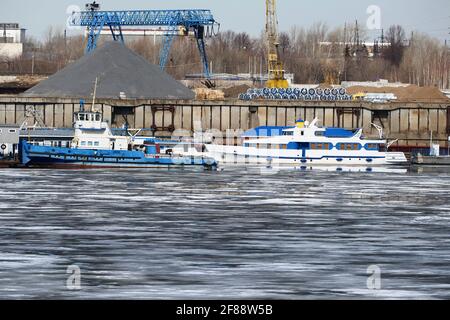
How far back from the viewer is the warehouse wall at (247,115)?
13812 centimetres

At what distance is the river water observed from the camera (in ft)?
127

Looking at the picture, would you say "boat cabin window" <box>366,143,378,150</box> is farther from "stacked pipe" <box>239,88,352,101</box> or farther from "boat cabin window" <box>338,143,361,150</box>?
"stacked pipe" <box>239,88,352,101</box>

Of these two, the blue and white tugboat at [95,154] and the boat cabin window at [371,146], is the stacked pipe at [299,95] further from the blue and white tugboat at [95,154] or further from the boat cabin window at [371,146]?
the blue and white tugboat at [95,154]

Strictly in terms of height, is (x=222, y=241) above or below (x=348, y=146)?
below

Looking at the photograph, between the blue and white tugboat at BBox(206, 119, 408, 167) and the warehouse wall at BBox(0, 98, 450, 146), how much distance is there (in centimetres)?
1725

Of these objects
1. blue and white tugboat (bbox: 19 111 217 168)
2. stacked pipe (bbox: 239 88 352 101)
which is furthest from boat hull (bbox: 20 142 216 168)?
stacked pipe (bbox: 239 88 352 101)

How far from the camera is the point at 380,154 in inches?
4774

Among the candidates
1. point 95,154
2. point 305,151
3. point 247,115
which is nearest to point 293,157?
point 305,151

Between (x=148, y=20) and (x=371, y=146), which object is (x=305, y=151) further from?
(x=148, y=20)

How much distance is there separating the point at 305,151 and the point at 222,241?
69.2 meters

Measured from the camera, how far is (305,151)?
11888 centimetres

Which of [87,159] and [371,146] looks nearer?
[87,159]

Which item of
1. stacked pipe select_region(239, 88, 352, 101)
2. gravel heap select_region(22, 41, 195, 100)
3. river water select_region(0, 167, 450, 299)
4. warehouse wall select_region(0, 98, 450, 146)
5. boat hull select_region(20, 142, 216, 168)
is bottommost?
river water select_region(0, 167, 450, 299)
